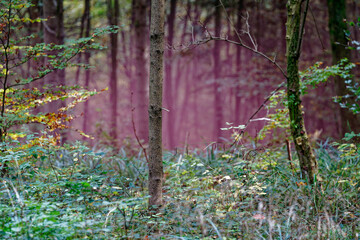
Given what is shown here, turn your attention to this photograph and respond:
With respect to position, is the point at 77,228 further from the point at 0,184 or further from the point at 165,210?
the point at 0,184

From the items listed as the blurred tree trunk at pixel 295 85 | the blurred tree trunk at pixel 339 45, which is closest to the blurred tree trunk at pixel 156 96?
the blurred tree trunk at pixel 295 85

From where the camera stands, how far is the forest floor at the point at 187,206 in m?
3.07

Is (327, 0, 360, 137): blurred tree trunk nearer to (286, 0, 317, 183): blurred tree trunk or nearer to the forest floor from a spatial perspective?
the forest floor

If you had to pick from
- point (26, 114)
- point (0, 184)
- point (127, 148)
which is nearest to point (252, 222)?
point (0, 184)

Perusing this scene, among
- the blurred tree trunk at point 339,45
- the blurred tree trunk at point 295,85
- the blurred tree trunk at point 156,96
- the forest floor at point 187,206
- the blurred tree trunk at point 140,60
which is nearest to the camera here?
the forest floor at point 187,206

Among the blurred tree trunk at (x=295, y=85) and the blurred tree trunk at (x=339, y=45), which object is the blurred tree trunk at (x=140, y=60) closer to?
the blurred tree trunk at (x=339, y=45)

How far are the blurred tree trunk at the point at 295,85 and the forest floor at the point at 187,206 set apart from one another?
34 centimetres

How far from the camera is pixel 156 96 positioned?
4129mm

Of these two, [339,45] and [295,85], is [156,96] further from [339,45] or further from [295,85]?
[339,45]

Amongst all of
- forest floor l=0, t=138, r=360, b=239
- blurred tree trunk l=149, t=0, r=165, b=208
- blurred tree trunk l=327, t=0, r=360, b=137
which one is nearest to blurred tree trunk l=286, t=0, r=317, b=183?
forest floor l=0, t=138, r=360, b=239

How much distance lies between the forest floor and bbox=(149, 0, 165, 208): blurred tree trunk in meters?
0.28

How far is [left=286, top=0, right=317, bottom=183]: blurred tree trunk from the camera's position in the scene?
453 cm

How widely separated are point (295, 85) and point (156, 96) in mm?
1938

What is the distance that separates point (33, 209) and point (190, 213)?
1688 mm
